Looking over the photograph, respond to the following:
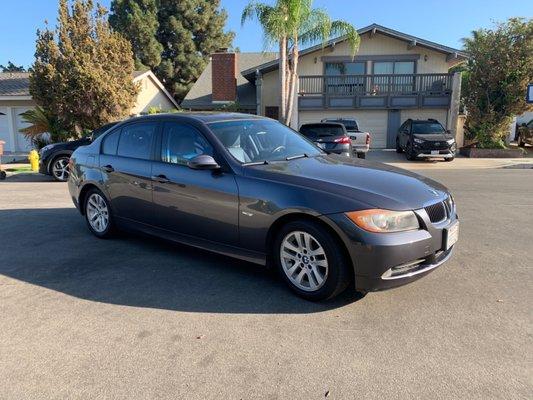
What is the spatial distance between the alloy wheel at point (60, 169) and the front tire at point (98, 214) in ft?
22.3

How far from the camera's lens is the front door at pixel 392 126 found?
2330cm

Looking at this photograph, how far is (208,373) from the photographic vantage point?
9.82 feet

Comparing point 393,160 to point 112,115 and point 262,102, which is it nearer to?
point 262,102

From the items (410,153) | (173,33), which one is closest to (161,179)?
(410,153)

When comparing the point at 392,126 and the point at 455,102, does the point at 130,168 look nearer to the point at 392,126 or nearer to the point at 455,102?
the point at 392,126

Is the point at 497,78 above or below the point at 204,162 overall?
above

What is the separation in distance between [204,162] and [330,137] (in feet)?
28.9

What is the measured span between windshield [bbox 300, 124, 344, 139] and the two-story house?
9933 mm

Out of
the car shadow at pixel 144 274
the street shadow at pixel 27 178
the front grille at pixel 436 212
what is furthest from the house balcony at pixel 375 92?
the front grille at pixel 436 212

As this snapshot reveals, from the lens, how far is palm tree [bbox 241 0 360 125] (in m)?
16.9

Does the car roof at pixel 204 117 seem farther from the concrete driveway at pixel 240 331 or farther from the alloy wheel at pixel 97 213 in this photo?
the concrete driveway at pixel 240 331

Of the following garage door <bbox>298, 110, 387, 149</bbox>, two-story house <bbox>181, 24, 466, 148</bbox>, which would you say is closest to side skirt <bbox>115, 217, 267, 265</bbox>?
two-story house <bbox>181, 24, 466, 148</bbox>

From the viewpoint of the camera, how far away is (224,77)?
2684 cm

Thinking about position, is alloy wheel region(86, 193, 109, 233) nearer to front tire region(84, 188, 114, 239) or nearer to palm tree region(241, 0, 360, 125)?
front tire region(84, 188, 114, 239)
